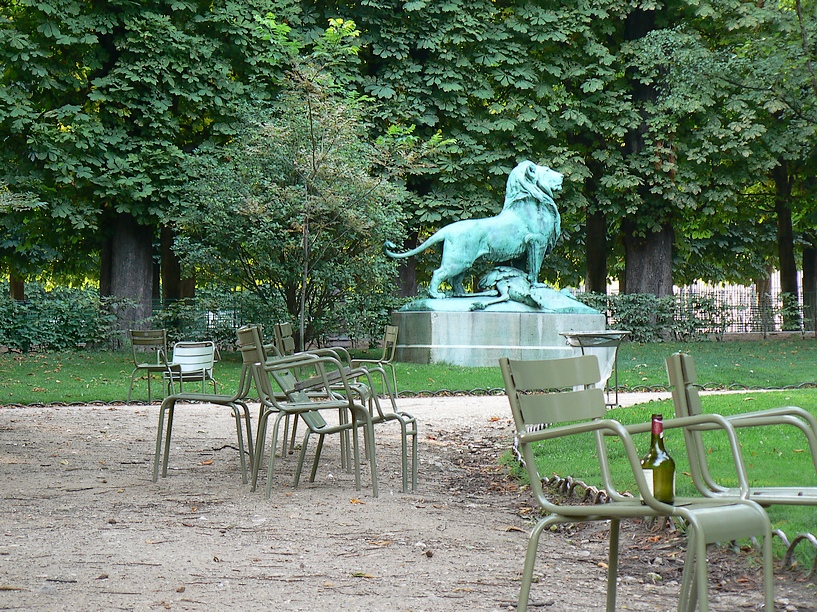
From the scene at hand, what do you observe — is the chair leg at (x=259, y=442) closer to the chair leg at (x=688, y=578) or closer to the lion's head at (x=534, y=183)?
the chair leg at (x=688, y=578)

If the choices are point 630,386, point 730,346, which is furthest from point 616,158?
point 630,386

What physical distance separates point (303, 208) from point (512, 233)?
4013 mm

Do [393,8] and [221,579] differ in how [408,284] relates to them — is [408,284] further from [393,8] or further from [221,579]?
[221,579]

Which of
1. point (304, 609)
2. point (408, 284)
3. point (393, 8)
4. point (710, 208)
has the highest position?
point (393, 8)

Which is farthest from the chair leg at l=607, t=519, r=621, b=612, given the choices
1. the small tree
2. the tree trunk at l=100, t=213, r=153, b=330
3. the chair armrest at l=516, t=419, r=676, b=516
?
the tree trunk at l=100, t=213, r=153, b=330

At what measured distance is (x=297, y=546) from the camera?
A: 5367 mm

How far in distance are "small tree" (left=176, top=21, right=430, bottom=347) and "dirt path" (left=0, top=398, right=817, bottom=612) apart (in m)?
10.4

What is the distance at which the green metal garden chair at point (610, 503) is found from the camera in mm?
3027

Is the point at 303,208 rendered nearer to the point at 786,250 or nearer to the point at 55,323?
the point at 55,323

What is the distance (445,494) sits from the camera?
717 centimetres

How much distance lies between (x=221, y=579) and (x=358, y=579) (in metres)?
0.61

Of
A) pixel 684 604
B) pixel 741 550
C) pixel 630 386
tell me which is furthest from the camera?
pixel 630 386

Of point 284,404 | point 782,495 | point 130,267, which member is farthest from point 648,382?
point 130,267

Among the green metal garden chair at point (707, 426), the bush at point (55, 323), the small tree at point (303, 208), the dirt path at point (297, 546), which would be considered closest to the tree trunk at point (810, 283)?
the small tree at point (303, 208)
